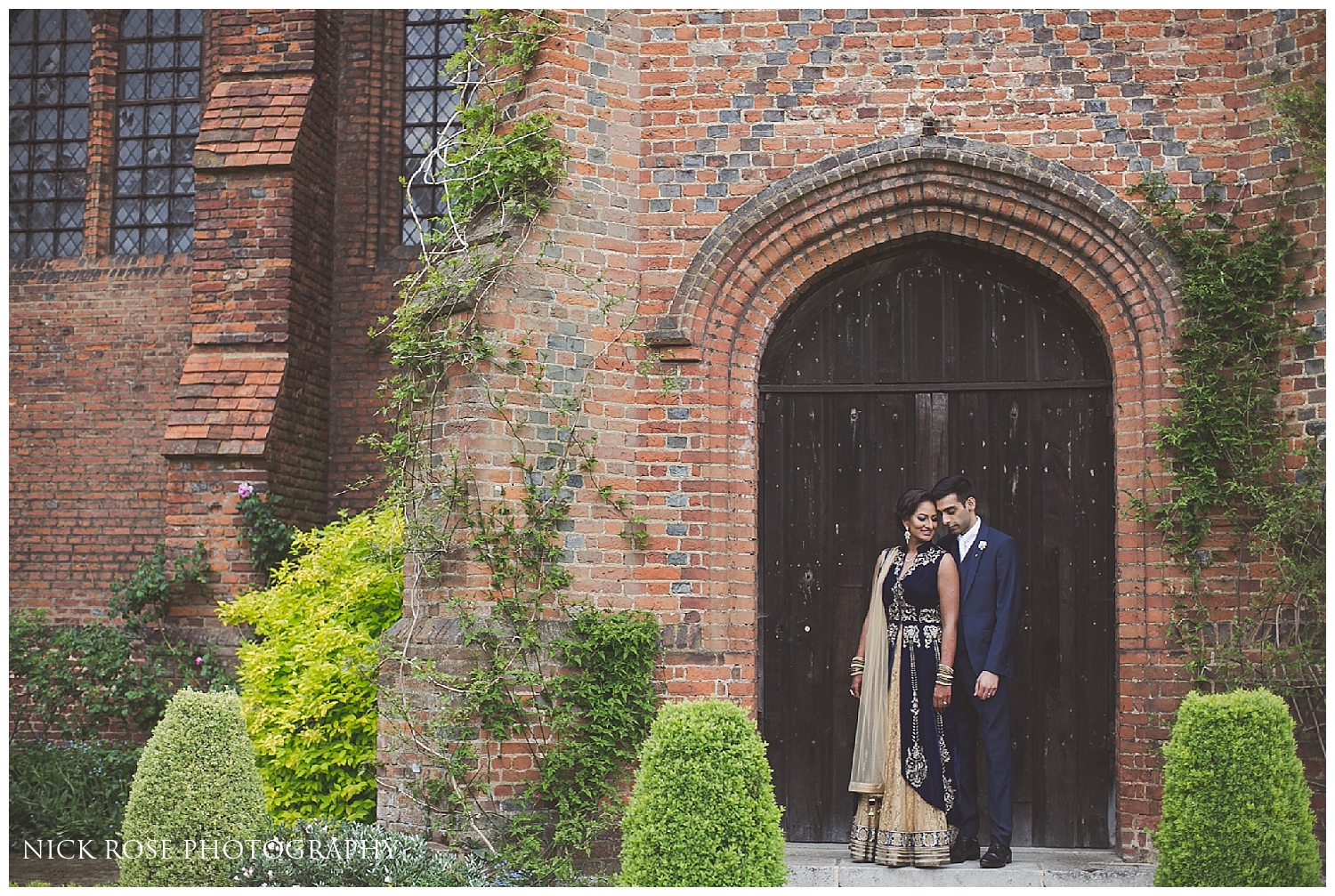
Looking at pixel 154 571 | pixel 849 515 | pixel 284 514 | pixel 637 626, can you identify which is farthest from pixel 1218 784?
pixel 154 571

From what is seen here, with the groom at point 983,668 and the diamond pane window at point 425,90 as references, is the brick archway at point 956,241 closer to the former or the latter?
the groom at point 983,668

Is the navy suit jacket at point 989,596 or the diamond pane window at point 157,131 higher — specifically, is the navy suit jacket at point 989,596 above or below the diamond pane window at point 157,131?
below

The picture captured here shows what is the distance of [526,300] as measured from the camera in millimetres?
6570

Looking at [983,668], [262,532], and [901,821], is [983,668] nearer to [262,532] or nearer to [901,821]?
[901,821]

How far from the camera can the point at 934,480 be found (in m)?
6.79

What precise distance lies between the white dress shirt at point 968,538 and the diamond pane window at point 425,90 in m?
6.26

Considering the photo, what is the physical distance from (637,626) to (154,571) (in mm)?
4570

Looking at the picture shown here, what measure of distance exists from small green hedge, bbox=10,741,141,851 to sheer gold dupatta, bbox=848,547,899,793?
225 inches

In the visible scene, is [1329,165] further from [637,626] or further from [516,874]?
[516,874]

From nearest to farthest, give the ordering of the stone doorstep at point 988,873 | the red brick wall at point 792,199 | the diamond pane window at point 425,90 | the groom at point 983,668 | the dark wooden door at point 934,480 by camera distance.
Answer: the stone doorstep at point 988,873, the groom at point 983,668, the red brick wall at point 792,199, the dark wooden door at point 934,480, the diamond pane window at point 425,90

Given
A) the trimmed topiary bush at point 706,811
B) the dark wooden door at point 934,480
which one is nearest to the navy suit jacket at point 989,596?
the dark wooden door at point 934,480

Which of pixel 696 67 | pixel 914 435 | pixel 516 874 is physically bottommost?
pixel 516 874

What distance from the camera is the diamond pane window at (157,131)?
418 inches

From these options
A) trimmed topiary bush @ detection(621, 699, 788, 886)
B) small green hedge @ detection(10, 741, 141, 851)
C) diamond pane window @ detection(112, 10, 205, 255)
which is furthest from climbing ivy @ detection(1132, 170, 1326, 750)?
diamond pane window @ detection(112, 10, 205, 255)
